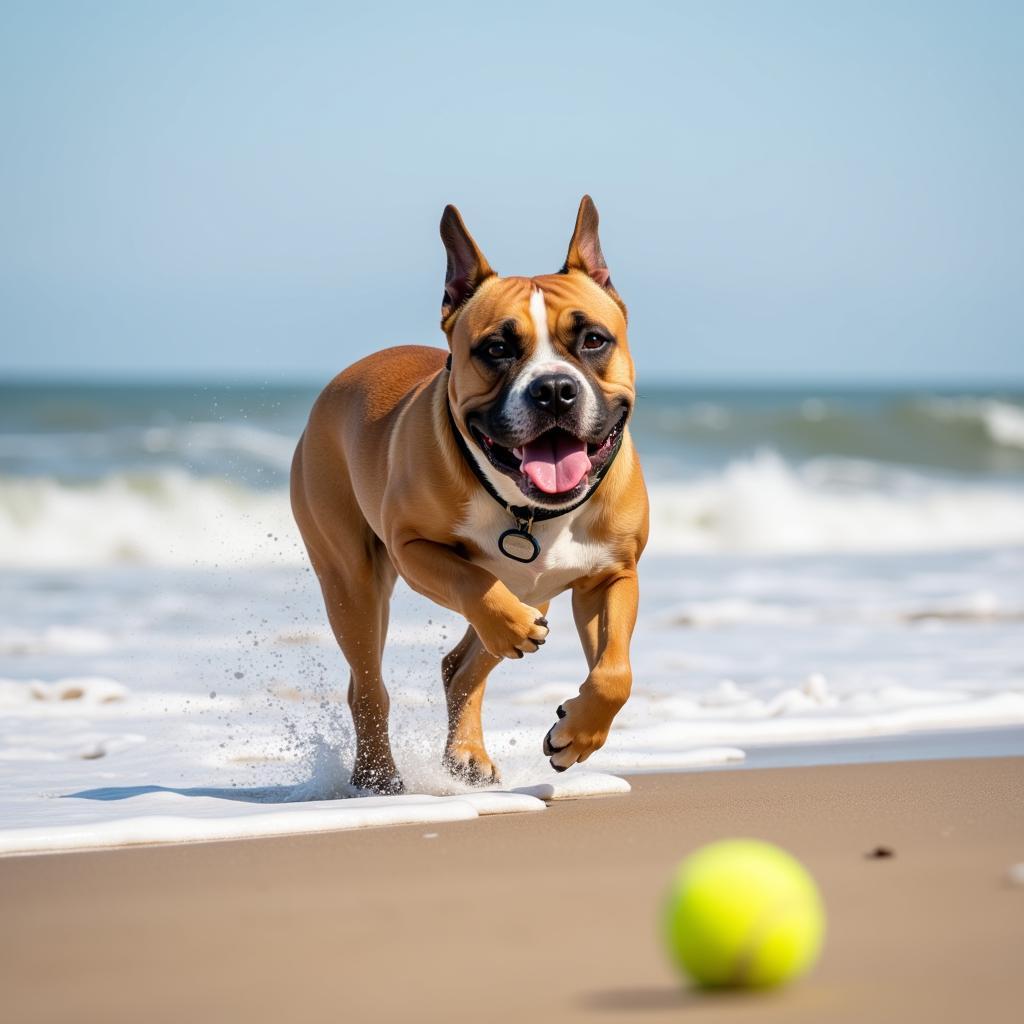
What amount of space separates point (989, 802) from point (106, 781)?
119 inches

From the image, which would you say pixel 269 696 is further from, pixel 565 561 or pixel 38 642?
pixel 565 561

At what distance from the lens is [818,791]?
4723mm

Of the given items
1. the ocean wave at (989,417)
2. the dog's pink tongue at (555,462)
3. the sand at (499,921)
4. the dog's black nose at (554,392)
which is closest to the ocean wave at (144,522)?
the dog's pink tongue at (555,462)

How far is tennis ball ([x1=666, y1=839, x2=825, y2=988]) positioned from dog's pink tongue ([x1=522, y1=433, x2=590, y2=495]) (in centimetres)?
226

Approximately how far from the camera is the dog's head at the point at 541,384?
4.67 m

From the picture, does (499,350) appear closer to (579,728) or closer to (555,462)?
(555,462)

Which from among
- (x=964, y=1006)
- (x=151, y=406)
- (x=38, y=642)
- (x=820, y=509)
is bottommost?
(x=964, y=1006)

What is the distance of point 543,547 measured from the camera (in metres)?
4.96

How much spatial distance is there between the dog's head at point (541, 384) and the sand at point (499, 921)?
3.32 feet

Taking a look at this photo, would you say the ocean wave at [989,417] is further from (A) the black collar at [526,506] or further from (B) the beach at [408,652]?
(A) the black collar at [526,506]

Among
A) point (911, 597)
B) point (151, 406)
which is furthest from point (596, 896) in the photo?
point (151, 406)

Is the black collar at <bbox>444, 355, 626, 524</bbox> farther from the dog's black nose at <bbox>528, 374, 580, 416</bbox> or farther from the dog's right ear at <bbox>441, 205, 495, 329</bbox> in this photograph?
the dog's right ear at <bbox>441, 205, 495, 329</bbox>

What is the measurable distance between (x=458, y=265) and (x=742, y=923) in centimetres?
319

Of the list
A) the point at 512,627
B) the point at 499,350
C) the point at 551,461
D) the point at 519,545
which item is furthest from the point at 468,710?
the point at 499,350
